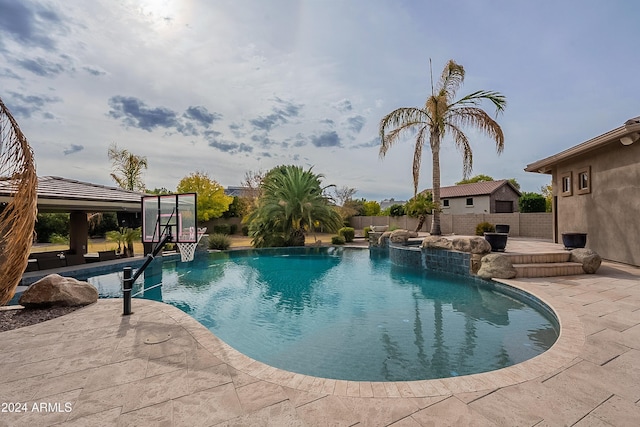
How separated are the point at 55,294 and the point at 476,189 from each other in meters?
31.0

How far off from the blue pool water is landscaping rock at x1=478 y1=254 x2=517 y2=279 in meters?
0.31

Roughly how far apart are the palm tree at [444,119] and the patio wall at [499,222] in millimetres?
8392

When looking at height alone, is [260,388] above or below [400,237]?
below

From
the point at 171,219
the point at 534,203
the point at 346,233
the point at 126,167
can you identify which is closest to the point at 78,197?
the point at 171,219

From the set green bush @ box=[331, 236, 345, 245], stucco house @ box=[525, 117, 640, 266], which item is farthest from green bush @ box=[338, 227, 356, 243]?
stucco house @ box=[525, 117, 640, 266]

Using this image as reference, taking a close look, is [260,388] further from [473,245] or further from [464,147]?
[464,147]

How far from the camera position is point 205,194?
85.7 ft

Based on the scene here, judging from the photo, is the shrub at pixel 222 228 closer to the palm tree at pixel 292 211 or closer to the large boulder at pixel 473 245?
A: the palm tree at pixel 292 211

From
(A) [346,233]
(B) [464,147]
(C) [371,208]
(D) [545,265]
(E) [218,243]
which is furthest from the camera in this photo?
(C) [371,208]

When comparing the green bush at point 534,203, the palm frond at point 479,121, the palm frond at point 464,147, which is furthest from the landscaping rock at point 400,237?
the green bush at point 534,203

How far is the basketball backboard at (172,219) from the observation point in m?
7.24

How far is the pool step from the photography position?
785cm

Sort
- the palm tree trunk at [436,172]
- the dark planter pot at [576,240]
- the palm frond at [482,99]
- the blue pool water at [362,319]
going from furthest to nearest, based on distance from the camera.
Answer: the palm tree trunk at [436,172] < the palm frond at [482,99] < the dark planter pot at [576,240] < the blue pool water at [362,319]

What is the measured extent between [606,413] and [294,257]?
14364 mm
